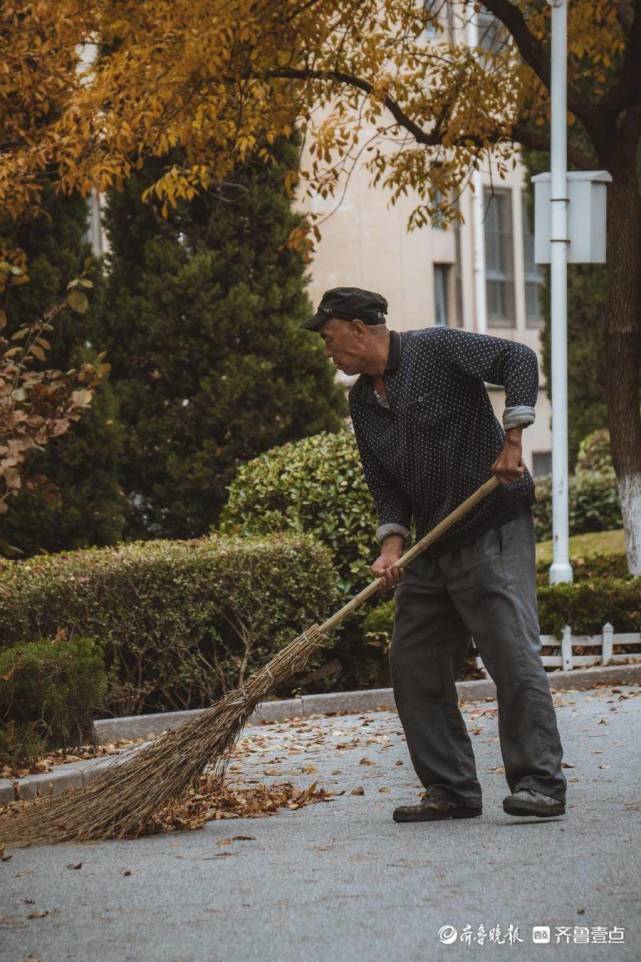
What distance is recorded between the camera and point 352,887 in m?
5.21

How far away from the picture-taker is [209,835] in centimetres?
646

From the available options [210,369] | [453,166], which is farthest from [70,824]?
[210,369]

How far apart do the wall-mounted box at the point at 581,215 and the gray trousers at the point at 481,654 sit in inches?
252

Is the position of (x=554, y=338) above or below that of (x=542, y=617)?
above

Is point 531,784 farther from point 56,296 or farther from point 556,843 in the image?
point 56,296

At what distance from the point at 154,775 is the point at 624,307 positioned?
786 centimetres

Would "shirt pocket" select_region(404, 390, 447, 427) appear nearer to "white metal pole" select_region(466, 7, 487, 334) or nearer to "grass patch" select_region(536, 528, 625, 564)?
"grass patch" select_region(536, 528, 625, 564)

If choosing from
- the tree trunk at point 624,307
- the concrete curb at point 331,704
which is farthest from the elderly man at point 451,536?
the tree trunk at point 624,307

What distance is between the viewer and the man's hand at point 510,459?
6.02 metres

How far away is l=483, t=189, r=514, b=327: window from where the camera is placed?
3009 cm

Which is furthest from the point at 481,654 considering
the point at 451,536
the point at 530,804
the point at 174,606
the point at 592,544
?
the point at 592,544

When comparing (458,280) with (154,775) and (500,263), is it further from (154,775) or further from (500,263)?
(154,775)

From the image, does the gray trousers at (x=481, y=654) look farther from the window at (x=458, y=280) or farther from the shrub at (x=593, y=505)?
the window at (x=458, y=280)

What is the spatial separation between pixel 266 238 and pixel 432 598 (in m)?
13.0
